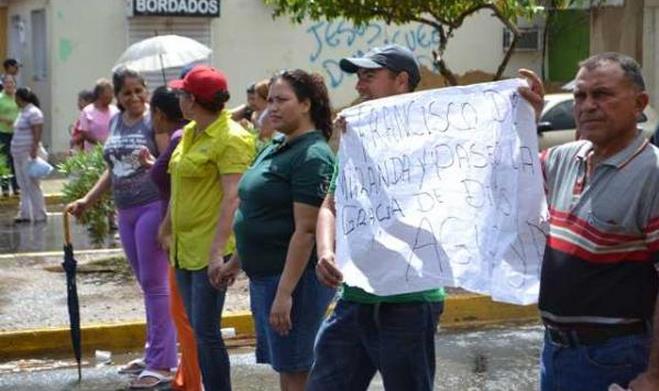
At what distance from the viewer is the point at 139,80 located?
25.2ft

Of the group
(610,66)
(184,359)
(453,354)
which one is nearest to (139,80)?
(184,359)

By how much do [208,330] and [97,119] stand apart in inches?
351

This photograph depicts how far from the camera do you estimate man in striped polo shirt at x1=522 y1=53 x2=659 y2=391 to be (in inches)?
151

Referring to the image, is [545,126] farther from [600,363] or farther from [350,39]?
[600,363]

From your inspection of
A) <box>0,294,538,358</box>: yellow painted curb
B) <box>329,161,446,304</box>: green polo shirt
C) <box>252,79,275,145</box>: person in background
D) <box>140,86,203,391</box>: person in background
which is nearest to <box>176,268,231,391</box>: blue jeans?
<box>140,86,203,391</box>: person in background

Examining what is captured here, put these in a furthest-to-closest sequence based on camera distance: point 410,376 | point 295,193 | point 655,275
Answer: point 295,193
point 410,376
point 655,275

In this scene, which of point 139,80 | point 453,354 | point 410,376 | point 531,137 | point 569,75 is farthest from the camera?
point 569,75

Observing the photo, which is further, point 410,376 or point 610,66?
point 410,376

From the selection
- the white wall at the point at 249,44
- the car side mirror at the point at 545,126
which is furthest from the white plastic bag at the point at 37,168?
the white wall at the point at 249,44

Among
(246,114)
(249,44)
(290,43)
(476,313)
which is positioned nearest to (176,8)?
(249,44)

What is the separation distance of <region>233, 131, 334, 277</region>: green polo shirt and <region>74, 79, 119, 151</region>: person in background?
9408 millimetres

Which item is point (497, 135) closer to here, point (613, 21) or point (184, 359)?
point (184, 359)

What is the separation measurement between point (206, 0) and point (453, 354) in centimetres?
1661

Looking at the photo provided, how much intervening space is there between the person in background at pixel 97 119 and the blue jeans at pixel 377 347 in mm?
10109
